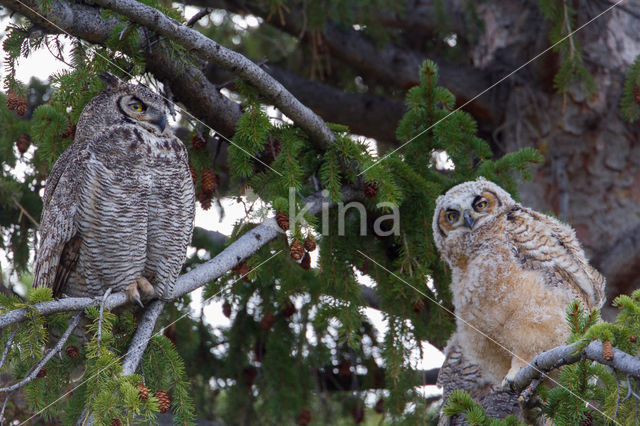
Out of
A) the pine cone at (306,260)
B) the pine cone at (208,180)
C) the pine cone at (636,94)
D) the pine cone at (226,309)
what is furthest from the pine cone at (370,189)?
the pine cone at (636,94)

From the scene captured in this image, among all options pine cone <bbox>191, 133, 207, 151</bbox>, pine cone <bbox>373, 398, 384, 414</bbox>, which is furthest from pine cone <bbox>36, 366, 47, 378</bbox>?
pine cone <bbox>373, 398, 384, 414</bbox>

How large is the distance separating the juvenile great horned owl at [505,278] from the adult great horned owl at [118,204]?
117 cm

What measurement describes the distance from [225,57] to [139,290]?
1.04 m

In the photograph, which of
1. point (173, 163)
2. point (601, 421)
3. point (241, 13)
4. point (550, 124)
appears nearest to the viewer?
point (601, 421)

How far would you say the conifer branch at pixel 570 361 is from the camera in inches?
68.7

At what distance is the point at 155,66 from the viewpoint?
118 inches

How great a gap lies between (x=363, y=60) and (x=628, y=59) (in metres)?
1.85

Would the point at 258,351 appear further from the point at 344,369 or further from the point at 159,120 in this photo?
the point at 159,120

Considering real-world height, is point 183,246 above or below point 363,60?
below

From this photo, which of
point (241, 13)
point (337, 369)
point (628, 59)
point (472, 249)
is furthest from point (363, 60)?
point (472, 249)

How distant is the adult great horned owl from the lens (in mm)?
2684

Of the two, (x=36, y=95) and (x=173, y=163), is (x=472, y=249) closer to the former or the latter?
(x=173, y=163)

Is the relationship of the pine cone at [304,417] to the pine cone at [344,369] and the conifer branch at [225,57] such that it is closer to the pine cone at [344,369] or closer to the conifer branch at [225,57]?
the pine cone at [344,369]

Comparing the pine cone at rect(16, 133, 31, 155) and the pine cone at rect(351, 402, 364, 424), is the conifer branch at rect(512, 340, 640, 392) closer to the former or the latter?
the pine cone at rect(351, 402, 364, 424)
